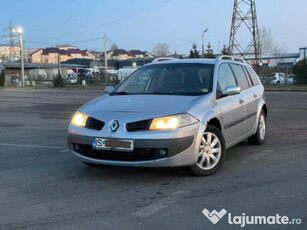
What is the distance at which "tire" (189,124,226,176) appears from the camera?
16.4ft

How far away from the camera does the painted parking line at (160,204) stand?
12.5 ft

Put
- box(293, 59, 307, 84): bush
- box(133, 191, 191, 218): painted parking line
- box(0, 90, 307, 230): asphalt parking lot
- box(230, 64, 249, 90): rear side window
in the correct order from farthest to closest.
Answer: box(293, 59, 307, 84): bush
box(230, 64, 249, 90): rear side window
box(133, 191, 191, 218): painted parking line
box(0, 90, 307, 230): asphalt parking lot

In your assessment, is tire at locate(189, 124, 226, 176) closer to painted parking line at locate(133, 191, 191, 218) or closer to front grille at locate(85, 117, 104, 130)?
painted parking line at locate(133, 191, 191, 218)

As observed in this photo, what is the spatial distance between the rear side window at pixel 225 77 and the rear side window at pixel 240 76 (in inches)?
8.1

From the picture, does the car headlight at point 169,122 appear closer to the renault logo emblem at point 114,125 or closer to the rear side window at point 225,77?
the renault logo emblem at point 114,125

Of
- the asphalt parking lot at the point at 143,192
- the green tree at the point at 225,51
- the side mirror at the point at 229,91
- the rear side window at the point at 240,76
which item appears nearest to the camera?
the asphalt parking lot at the point at 143,192

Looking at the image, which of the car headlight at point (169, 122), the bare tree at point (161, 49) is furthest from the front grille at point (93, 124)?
the bare tree at point (161, 49)

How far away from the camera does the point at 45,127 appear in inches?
409

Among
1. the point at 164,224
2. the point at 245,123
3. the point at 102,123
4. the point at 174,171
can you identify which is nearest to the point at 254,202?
the point at 164,224

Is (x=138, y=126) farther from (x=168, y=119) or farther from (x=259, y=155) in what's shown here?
(x=259, y=155)

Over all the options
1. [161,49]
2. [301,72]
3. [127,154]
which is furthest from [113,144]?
[161,49]

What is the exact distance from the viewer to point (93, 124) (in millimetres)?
4961

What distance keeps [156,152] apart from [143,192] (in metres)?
0.51

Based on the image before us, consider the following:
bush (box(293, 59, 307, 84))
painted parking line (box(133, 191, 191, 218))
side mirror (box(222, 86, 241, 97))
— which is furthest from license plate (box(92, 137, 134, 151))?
bush (box(293, 59, 307, 84))
